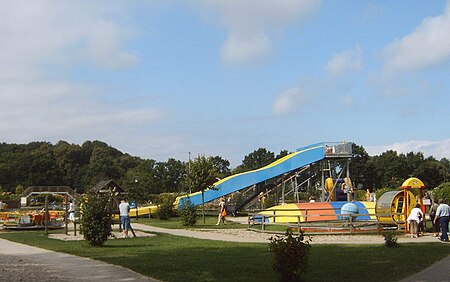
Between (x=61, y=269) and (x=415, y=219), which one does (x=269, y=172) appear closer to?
(x=415, y=219)

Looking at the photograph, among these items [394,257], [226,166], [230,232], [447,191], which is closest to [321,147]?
[447,191]

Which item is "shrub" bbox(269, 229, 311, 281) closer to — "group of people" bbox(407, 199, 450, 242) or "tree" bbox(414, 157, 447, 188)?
"group of people" bbox(407, 199, 450, 242)

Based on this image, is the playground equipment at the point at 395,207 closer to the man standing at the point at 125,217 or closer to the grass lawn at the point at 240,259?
the grass lawn at the point at 240,259

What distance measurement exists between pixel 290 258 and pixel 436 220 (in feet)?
49.0

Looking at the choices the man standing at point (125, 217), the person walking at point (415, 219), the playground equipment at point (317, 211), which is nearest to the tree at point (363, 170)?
the playground equipment at point (317, 211)

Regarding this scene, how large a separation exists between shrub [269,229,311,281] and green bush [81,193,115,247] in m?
10.5

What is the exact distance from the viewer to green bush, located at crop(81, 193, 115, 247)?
2045 centimetres

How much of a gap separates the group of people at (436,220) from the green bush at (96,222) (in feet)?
40.8

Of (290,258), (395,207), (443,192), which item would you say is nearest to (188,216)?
(395,207)

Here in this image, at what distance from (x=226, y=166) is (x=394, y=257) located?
12811cm

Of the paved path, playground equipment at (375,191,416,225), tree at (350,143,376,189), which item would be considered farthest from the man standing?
tree at (350,143,376,189)

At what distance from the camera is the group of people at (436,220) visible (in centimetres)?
2215

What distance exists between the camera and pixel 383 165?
10856 cm

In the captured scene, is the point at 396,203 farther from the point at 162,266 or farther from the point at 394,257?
the point at 162,266
